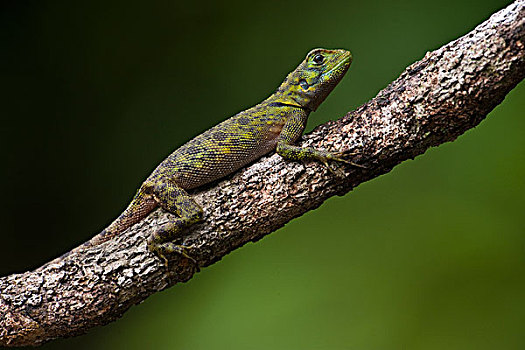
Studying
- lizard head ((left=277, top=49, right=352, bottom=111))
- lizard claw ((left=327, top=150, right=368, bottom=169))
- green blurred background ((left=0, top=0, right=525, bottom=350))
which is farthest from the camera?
green blurred background ((left=0, top=0, right=525, bottom=350))

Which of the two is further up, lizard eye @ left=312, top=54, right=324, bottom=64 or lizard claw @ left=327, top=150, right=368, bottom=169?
lizard eye @ left=312, top=54, right=324, bottom=64

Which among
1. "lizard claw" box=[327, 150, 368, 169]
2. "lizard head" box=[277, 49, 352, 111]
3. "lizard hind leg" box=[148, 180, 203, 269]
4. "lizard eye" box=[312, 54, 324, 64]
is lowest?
"lizard hind leg" box=[148, 180, 203, 269]

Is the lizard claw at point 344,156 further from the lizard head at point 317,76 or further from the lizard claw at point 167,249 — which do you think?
the lizard claw at point 167,249

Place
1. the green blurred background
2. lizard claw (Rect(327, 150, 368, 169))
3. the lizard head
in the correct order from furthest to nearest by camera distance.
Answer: the green blurred background → the lizard head → lizard claw (Rect(327, 150, 368, 169))

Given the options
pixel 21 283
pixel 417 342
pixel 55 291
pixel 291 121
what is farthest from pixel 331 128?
pixel 417 342

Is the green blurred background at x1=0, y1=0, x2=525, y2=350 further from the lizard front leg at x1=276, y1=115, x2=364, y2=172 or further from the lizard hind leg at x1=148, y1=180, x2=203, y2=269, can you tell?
the lizard hind leg at x1=148, y1=180, x2=203, y2=269

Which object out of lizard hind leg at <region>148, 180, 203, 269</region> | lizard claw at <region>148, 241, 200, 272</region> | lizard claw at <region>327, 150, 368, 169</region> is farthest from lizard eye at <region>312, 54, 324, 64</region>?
lizard claw at <region>148, 241, 200, 272</region>

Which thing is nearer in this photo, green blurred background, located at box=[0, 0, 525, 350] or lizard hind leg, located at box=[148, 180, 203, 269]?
lizard hind leg, located at box=[148, 180, 203, 269]

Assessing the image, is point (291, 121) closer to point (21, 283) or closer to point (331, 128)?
point (331, 128)

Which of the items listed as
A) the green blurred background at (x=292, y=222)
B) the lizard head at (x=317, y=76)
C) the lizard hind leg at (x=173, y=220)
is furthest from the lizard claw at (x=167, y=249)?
the green blurred background at (x=292, y=222)
